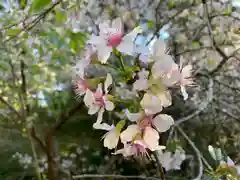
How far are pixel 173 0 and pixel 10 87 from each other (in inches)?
35.3

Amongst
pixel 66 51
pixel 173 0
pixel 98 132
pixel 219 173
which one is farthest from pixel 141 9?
pixel 219 173

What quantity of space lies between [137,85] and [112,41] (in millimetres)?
85

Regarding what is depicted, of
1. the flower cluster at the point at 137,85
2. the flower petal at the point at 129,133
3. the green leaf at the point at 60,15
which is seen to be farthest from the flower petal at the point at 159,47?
the green leaf at the point at 60,15

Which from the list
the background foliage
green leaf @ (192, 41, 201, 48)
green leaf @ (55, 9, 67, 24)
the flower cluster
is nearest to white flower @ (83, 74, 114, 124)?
the flower cluster

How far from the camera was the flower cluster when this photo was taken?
0.49 metres

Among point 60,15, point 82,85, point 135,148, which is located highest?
point 60,15

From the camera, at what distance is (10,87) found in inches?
74.1

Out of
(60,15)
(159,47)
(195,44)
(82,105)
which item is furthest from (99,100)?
(195,44)

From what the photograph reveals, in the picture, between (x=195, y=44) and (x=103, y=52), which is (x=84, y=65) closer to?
(x=103, y=52)

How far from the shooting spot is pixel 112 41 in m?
0.53

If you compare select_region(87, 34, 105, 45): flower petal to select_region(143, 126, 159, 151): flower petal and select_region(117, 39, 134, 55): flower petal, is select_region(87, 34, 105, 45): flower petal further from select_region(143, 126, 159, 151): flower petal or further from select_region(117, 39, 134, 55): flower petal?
select_region(143, 126, 159, 151): flower petal

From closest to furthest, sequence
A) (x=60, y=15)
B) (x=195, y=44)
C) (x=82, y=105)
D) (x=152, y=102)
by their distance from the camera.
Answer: (x=152, y=102)
(x=60, y=15)
(x=82, y=105)
(x=195, y=44)

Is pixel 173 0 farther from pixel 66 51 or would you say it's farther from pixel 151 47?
pixel 151 47

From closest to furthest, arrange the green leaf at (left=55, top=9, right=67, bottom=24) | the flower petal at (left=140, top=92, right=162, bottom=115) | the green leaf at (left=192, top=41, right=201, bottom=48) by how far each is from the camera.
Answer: the flower petal at (left=140, top=92, right=162, bottom=115), the green leaf at (left=55, top=9, right=67, bottom=24), the green leaf at (left=192, top=41, right=201, bottom=48)
